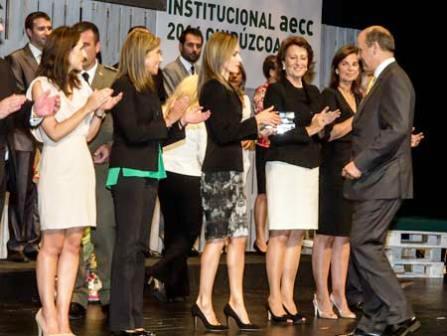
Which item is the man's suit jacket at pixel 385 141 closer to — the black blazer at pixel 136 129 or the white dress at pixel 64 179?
the black blazer at pixel 136 129

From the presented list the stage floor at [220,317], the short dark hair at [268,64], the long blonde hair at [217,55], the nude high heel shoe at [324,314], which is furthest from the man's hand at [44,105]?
the short dark hair at [268,64]

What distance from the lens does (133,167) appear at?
5598 mm

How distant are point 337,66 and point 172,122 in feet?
5.20

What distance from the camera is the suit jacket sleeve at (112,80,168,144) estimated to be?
557 centimetres

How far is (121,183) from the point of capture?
5.62 m

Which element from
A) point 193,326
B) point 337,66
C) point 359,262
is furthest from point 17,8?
point 359,262

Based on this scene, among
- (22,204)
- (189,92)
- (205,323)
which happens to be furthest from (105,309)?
(189,92)

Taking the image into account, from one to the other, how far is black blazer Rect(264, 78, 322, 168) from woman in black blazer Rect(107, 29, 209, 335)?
87 cm

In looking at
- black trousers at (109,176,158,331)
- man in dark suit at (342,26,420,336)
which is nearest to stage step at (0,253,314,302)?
black trousers at (109,176,158,331)

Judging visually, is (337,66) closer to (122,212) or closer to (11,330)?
(122,212)

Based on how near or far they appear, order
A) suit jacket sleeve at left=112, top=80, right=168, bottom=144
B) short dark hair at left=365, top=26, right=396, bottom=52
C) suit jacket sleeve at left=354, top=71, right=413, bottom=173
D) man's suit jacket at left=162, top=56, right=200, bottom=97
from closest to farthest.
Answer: suit jacket sleeve at left=112, top=80, right=168, bottom=144
suit jacket sleeve at left=354, top=71, right=413, bottom=173
short dark hair at left=365, top=26, right=396, bottom=52
man's suit jacket at left=162, top=56, right=200, bottom=97

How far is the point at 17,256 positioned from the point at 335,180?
2112 millimetres

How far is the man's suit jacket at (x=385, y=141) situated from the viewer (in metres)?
5.70

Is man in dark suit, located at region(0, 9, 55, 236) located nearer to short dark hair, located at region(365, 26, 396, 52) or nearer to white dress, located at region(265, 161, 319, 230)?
white dress, located at region(265, 161, 319, 230)
